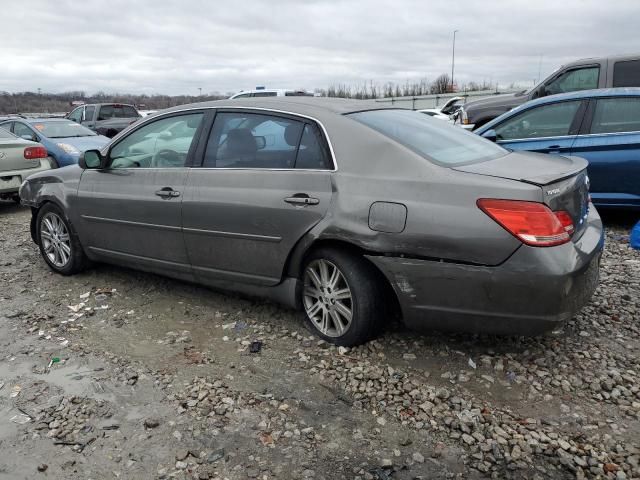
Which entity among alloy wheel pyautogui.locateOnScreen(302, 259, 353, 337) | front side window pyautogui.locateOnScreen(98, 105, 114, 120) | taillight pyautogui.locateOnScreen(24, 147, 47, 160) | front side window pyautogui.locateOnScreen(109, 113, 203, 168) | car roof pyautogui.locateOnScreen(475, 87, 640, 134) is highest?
front side window pyautogui.locateOnScreen(98, 105, 114, 120)

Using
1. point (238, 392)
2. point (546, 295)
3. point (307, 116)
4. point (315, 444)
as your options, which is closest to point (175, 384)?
point (238, 392)

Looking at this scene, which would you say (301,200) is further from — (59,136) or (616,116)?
(59,136)

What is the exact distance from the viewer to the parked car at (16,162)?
8.33 m

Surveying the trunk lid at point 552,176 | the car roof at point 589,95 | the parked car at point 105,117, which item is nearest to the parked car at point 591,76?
the car roof at point 589,95

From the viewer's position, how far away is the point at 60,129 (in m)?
11.3

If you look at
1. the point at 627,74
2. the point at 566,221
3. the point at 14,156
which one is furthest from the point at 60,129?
the point at 566,221

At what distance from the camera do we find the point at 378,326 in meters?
3.44

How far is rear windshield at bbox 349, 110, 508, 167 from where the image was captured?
3.35 metres

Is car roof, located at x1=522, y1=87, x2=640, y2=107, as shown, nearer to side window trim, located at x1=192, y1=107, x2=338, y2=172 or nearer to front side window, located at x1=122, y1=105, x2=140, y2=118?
side window trim, located at x1=192, y1=107, x2=338, y2=172

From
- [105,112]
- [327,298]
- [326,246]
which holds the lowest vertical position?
[327,298]

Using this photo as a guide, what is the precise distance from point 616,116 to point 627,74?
3562mm

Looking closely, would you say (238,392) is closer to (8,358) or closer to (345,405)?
(345,405)

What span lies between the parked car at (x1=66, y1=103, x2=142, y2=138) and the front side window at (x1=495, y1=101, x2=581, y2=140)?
469 inches

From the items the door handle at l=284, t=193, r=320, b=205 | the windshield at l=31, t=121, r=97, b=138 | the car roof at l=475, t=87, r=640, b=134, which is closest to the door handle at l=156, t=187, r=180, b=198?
the door handle at l=284, t=193, r=320, b=205
